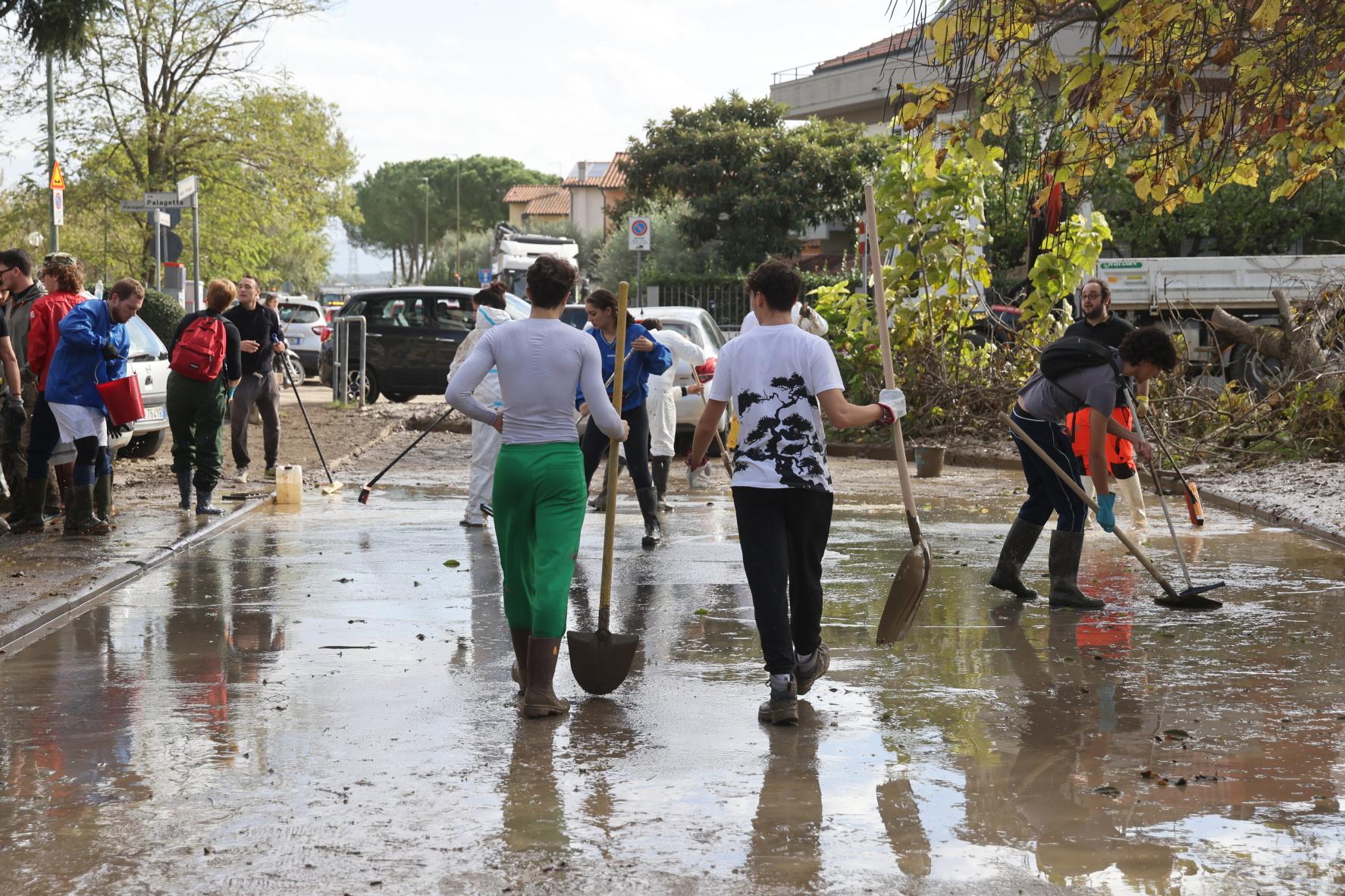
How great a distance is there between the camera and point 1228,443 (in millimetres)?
16281

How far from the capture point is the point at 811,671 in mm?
6363

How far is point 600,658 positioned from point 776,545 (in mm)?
864

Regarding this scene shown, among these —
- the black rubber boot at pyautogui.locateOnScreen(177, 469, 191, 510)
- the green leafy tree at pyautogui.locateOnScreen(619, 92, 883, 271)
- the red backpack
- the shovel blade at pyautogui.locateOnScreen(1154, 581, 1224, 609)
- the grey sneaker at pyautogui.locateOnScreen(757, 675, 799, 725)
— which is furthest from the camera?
the green leafy tree at pyautogui.locateOnScreen(619, 92, 883, 271)

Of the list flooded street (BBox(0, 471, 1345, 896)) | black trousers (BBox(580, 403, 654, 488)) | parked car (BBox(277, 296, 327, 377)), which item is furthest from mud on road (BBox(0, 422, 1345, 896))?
parked car (BBox(277, 296, 327, 377))

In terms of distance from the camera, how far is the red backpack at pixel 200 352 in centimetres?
1209

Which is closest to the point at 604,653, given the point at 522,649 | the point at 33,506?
the point at 522,649

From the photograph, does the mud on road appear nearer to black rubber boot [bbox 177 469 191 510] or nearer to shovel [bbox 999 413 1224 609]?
shovel [bbox 999 413 1224 609]

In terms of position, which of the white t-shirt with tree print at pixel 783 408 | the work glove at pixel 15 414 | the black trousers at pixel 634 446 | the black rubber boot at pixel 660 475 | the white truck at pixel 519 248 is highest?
the white truck at pixel 519 248

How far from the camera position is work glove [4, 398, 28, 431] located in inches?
420

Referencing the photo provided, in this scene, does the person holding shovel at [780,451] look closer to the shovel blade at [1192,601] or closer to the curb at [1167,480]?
the shovel blade at [1192,601]

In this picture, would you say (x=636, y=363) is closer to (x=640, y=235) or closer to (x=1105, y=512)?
(x=1105, y=512)

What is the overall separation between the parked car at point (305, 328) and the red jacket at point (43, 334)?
950 inches

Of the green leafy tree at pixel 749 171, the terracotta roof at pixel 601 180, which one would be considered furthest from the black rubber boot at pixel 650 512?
the terracotta roof at pixel 601 180

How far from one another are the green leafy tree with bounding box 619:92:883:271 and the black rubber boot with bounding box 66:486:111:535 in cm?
3477
